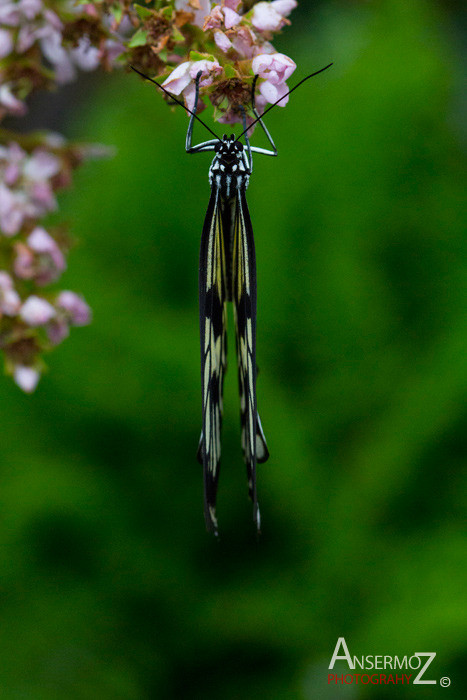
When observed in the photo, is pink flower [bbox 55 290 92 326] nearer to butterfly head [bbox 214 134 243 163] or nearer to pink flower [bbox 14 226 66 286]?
pink flower [bbox 14 226 66 286]

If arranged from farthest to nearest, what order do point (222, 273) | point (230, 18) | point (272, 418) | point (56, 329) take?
point (272, 418), point (56, 329), point (222, 273), point (230, 18)

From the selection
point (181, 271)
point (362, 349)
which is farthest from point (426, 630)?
point (181, 271)

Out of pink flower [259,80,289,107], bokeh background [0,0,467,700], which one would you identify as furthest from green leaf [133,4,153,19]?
bokeh background [0,0,467,700]

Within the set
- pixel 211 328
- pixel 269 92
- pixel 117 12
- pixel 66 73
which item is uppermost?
pixel 66 73

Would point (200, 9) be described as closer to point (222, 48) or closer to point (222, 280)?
point (222, 48)

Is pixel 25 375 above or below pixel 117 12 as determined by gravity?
below

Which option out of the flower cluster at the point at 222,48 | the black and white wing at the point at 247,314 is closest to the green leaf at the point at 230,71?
the flower cluster at the point at 222,48

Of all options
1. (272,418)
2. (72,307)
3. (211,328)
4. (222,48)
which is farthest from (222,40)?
(272,418)
